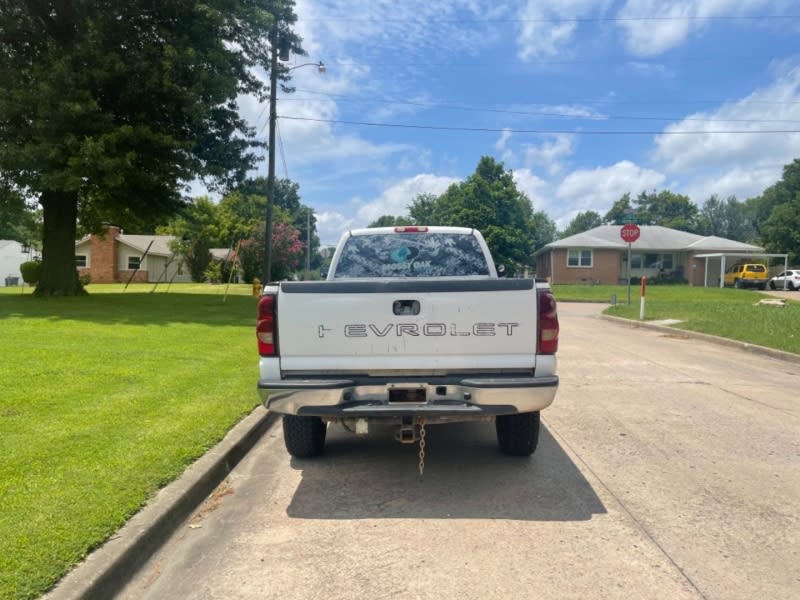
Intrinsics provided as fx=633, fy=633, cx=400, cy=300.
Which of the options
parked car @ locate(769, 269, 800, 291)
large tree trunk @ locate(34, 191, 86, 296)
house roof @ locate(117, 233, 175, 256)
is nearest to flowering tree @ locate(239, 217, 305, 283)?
house roof @ locate(117, 233, 175, 256)

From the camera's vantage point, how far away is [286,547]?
3812mm

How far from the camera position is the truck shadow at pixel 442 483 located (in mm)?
4332

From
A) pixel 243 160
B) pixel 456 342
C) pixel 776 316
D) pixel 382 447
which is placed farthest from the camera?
pixel 243 160

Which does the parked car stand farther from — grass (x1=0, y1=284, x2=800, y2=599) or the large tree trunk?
the large tree trunk

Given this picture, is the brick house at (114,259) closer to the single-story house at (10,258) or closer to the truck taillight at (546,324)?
the single-story house at (10,258)

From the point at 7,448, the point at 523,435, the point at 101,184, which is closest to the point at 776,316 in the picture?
the point at 523,435

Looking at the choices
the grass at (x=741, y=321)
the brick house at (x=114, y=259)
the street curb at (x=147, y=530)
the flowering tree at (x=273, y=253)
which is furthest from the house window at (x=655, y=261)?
the street curb at (x=147, y=530)

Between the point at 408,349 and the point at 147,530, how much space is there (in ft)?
6.55

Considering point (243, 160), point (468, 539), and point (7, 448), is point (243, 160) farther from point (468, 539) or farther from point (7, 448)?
point (468, 539)

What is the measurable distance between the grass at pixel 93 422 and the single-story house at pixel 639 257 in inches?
1473

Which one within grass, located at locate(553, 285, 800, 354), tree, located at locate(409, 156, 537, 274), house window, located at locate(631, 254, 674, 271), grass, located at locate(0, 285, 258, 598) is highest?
tree, located at locate(409, 156, 537, 274)

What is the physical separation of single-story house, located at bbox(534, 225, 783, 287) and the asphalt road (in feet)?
133

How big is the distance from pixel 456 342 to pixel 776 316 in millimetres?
16641

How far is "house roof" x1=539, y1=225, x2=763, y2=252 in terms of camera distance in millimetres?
46688
